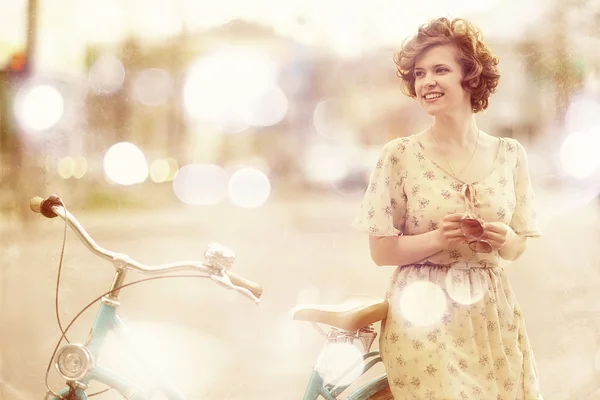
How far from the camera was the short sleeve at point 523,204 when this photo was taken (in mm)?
2676

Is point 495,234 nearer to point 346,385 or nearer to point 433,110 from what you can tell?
point 433,110

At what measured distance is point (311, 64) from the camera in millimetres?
21672

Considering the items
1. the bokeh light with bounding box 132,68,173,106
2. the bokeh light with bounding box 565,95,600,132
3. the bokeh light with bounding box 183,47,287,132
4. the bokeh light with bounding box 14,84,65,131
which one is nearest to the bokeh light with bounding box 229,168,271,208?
the bokeh light with bounding box 183,47,287,132

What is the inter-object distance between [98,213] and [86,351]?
41.3 feet

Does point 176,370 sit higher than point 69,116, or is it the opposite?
point 69,116

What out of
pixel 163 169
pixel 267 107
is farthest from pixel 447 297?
pixel 267 107

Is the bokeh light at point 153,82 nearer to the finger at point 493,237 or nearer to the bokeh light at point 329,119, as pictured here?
the finger at point 493,237

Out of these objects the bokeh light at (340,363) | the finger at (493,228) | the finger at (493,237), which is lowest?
the bokeh light at (340,363)

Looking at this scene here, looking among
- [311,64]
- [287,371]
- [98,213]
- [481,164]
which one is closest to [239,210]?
[98,213]

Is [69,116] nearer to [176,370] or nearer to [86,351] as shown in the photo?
[176,370]

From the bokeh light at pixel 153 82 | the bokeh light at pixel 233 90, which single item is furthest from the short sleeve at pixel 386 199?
the bokeh light at pixel 153 82

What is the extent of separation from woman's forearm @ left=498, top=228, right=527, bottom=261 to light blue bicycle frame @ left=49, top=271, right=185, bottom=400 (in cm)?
128

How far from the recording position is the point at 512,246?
102 inches

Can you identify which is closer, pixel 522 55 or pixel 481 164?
pixel 481 164
